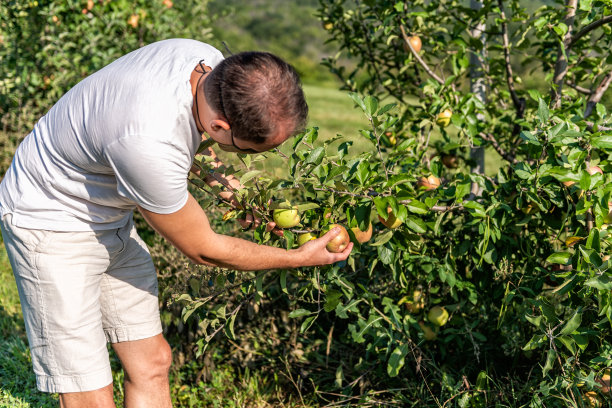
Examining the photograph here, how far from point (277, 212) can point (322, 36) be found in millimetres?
21240

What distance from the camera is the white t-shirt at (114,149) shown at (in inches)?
60.9

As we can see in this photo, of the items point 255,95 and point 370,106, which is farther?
point 370,106

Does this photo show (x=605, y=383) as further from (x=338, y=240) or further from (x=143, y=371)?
(x=143, y=371)

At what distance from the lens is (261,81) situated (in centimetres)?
152

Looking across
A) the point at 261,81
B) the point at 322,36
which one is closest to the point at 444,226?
the point at 261,81

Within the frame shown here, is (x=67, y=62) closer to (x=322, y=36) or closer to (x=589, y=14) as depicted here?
(x=589, y=14)

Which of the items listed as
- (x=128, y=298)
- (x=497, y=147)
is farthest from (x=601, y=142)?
(x=128, y=298)

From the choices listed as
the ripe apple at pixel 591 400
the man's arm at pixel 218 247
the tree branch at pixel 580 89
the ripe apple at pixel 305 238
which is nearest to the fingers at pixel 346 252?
the man's arm at pixel 218 247

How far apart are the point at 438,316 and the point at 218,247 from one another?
1031 millimetres

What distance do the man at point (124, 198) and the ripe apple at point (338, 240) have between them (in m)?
0.03

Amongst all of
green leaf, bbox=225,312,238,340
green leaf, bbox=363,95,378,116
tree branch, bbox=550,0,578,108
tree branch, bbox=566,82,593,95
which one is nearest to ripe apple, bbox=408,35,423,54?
tree branch, bbox=550,0,578,108

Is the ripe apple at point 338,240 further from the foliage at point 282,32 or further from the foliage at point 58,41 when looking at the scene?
the foliage at point 282,32

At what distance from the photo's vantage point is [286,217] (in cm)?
196

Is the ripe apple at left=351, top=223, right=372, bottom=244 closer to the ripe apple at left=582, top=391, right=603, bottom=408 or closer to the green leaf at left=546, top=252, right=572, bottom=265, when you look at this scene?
the green leaf at left=546, top=252, right=572, bottom=265
